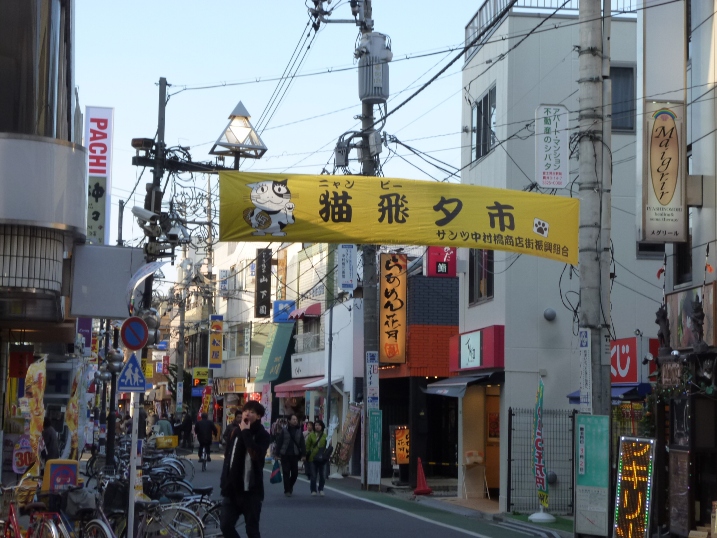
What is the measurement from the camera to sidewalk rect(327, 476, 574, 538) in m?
18.0

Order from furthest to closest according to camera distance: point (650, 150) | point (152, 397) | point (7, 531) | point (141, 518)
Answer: point (152, 397) < point (650, 150) < point (141, 518) < point (7, 531)

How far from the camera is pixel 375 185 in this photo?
51.5 feet

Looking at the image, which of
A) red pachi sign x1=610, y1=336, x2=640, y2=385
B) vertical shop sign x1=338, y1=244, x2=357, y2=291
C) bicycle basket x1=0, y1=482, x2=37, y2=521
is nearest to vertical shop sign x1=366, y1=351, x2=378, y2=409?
vertical shop sign x1=338, y1=244, x2=357, y2=291

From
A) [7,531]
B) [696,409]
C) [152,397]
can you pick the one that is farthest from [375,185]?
[152,397]

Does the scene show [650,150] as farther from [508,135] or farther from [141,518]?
[141,518]

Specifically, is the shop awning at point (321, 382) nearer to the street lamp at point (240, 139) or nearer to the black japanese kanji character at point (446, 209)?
the street lamp at point (240, 139)

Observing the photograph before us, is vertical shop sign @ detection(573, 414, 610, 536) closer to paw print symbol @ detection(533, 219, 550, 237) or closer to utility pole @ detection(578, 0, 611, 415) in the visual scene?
utility pole @ detection(578, 0, 611, 415)

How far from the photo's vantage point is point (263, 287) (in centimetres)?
5066

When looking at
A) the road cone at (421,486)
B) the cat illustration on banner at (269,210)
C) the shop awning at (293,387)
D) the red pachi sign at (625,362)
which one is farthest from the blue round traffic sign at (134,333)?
the shop awning at (293,387)

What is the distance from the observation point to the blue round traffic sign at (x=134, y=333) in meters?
13.0

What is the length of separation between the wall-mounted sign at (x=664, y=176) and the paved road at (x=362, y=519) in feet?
18.7

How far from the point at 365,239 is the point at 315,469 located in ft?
31.1

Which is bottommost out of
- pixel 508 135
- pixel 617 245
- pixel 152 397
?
pixel 152 397

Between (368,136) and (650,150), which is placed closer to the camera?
(650,150)
